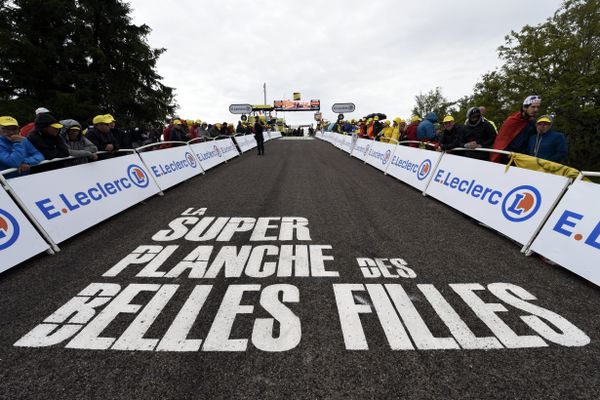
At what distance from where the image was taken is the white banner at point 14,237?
3332 mm

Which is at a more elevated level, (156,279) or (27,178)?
(27,178)

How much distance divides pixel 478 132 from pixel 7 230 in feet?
27.4

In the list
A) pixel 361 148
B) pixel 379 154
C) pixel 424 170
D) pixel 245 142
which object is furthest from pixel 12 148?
pixel 245 142

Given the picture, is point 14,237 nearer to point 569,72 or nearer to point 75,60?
point 75,60

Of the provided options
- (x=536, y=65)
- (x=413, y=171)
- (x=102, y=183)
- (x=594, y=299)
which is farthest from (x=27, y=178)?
(x=536, y=65)

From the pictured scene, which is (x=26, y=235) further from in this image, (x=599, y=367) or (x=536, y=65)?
(x=536, y=65)

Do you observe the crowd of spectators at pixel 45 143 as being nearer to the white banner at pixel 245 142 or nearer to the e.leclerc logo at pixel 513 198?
the e.leclerc logo at pixel 513 198

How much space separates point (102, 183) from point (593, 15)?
31.5 metres

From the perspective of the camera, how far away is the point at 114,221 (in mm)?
5074

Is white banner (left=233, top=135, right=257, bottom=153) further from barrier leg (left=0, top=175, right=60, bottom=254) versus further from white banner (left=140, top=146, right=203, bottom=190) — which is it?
barrier leg (left=0, top=175, right=60, bottom=254)

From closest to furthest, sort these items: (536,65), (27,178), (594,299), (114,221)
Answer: (594,299) < (27,178) < (114,221) < (536,65)

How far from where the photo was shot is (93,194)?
193 inches

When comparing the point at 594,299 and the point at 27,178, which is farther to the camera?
the point at 27,178

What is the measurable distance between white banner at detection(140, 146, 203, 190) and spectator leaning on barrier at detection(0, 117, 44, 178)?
7.98ft
